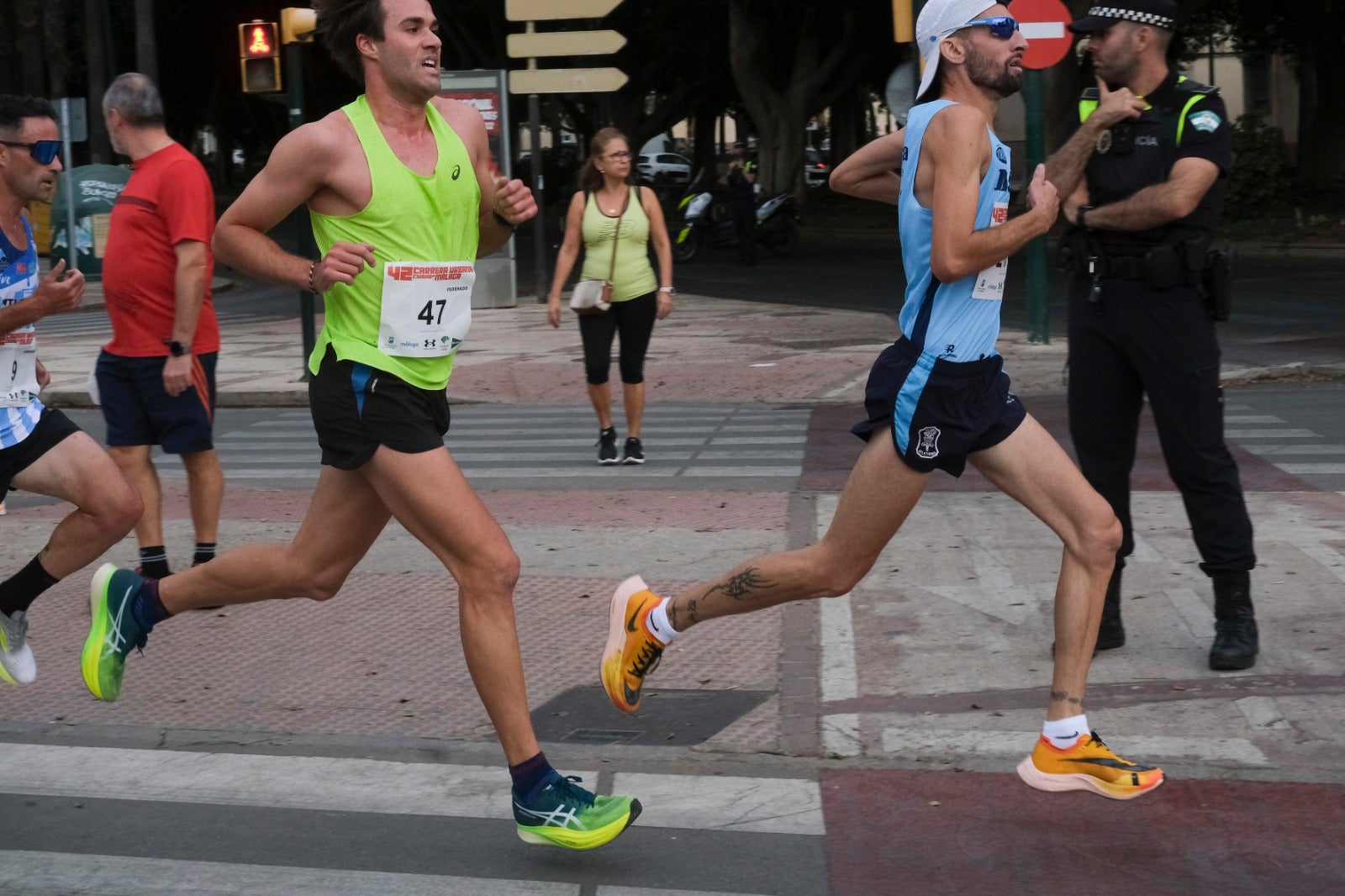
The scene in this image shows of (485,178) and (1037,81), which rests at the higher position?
(485,178)

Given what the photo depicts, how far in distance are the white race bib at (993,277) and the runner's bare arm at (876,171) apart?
0.41m

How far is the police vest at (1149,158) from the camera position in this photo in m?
5.07

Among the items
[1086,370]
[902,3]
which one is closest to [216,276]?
[902,3]

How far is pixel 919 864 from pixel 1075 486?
39.9 inches

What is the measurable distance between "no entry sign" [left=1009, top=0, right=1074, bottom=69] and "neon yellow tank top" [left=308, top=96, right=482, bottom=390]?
9.16 metres

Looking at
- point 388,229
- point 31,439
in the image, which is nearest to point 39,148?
point 31,439

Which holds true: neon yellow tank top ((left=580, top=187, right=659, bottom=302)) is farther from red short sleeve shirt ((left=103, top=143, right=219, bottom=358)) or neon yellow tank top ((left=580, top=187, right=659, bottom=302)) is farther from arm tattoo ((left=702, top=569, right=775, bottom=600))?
arm tattoo ((left=702, top=569, right=775, bottom=600))

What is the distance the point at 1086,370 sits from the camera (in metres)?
5.34

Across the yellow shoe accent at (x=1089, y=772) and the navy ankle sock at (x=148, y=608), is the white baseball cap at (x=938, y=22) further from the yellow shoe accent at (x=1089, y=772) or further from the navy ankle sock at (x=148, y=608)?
the navy ankle sock at (x=148, y=608)

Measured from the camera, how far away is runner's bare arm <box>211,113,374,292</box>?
3777 mm

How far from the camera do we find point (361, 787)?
14.4ft

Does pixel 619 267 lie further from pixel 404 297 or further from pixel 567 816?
pixel 567 816

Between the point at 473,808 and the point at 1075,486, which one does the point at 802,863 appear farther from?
the point at 1075,486

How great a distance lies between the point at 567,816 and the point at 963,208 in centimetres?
167
